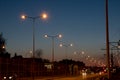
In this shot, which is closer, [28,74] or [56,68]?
[28,74]

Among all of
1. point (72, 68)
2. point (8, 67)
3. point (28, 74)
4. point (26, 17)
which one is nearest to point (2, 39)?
point (72, 68)

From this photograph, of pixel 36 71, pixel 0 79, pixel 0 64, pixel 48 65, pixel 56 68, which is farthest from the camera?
pixel 56 68

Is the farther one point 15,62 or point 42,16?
point 15,62

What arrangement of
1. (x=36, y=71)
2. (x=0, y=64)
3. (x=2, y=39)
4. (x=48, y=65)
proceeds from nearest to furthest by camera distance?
Answer: 1. (x=0, y=64)
2. (x=36, y=71)
3. (x=48, y=65)
4. (x=2, y=39)

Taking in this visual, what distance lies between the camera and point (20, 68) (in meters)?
85.1

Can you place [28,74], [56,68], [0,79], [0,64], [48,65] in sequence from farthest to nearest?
[56,68], [48,65], [28,74], [0,64], [0,79]

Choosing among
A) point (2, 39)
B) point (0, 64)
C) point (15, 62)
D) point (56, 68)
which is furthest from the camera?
point (2, 39)

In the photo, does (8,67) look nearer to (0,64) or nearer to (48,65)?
(0,64)

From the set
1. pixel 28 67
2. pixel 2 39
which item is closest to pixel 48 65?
pixel 28 67

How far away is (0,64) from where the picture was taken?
73.5 meters

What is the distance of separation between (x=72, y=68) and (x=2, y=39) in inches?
1593

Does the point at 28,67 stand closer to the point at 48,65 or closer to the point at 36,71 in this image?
the point at 36,71

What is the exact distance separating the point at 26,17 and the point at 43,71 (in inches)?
2171

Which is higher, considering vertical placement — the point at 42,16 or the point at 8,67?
the point at 42,16
